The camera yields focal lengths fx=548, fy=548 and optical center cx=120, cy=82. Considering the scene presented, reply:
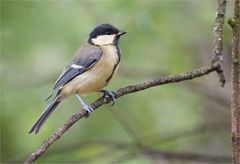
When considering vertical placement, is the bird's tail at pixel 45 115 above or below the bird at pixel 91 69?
below

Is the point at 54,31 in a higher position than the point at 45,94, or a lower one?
higher

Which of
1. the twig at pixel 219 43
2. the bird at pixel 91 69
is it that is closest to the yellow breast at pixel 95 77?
the bird at pixel 91 69

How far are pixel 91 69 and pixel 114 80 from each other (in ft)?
2.84

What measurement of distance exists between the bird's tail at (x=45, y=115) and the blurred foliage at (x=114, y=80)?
770mm

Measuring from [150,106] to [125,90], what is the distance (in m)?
2.17

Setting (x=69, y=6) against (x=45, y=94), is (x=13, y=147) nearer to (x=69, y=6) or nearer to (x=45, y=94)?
(x=45, y=94)

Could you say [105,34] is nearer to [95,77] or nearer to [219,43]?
[95,77]

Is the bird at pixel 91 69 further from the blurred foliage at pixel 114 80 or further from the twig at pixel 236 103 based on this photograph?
the twig at pixel 236 103

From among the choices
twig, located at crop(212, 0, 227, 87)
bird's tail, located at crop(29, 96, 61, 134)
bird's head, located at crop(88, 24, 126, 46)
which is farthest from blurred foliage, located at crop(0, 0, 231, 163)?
twig, located at crop(212, 0, 227, 87)

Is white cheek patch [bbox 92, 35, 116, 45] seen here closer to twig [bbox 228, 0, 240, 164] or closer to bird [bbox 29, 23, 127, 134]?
bird [bbox 29, 23, 127, 134]

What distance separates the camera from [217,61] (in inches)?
70.8

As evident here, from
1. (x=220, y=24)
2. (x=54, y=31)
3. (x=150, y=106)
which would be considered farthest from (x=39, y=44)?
(x=220, y=24)

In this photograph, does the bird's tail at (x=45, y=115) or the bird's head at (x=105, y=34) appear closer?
the bird's tail at (x=45, y=115)

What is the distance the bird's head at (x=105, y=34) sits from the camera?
3217 mm
